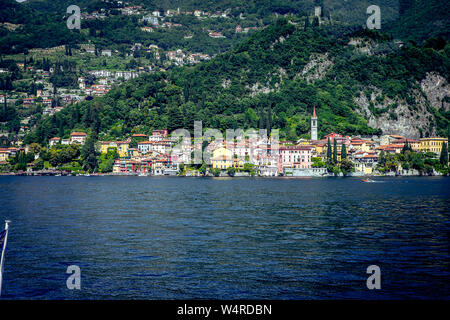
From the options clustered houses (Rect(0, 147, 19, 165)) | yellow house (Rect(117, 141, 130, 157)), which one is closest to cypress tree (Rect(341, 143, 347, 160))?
yellow house (Rect(117, 141, 130, 157))

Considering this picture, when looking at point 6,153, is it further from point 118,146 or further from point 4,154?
point 118,146

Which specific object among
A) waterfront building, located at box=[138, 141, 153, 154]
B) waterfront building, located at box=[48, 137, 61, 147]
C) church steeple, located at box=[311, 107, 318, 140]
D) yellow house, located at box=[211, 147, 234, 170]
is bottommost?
yellow house, located at box=[211, 147, 234, 170]

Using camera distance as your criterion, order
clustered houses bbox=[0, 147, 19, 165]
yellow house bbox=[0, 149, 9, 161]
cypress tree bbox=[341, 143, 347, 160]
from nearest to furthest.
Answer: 1. cypress tree bbox=[341, 143, 347, 160]
2. clustered houses bbox=[0, 147, 19, 165]
3. yellow house bbox=[0, 149, 9, 161]

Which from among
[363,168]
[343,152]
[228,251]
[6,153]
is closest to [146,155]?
[6,153]

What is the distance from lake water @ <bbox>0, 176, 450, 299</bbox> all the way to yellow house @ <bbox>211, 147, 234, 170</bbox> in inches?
2654

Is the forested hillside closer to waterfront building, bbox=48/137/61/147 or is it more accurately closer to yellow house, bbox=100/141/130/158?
waterfront building, bbox=48/137/61/147

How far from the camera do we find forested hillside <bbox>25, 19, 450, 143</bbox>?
137m

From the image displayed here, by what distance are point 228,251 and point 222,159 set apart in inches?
3409

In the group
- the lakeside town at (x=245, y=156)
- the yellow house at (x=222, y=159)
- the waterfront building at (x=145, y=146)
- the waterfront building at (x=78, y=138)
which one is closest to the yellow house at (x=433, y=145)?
the lakeside town at (x=245, y=156)

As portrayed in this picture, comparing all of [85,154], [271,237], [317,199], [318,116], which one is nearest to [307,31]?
[318,116]

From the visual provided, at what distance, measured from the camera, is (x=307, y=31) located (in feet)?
550

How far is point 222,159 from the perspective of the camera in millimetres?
109375
